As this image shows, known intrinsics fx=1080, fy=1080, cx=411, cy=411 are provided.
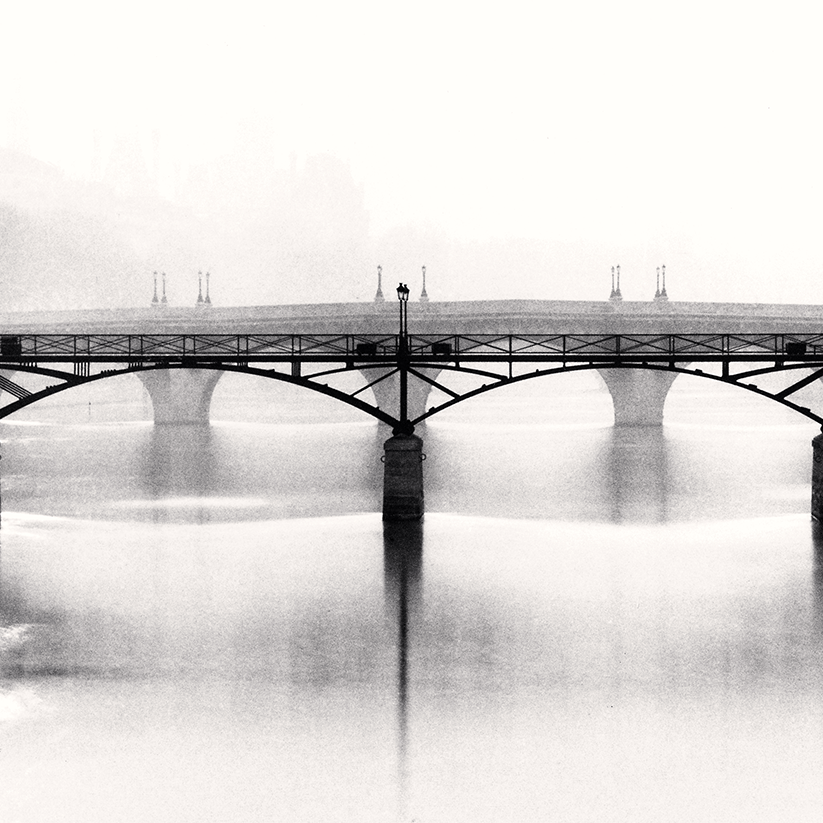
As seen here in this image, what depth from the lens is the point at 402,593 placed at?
29.4 meters

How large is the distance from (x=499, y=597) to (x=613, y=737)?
1069 centimetres

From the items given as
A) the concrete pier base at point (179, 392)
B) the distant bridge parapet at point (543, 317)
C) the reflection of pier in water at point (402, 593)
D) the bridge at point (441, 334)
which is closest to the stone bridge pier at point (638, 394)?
the bridge at point (441, 334)

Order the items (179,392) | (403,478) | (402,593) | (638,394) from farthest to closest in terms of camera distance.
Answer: (179,392)
(638,394)
(403,478)
(402,593)

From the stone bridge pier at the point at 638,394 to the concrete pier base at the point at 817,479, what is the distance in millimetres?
39249

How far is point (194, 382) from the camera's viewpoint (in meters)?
87.3

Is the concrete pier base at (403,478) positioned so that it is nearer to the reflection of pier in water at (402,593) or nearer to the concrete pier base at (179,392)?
the reflection of pier in water at (402,593)

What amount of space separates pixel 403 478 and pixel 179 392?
5359 cm

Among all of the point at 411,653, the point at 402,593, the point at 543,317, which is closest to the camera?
the point at 411,653

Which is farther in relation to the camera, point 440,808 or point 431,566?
point 431,566

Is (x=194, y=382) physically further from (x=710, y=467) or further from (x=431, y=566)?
(x=431, y=566)

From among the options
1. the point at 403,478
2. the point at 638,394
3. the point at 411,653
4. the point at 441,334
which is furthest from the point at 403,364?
the point at 638,394

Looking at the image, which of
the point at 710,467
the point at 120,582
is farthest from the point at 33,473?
the point at 710,467

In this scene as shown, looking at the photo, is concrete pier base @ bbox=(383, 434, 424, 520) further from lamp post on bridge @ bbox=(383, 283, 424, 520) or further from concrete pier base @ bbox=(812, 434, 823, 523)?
concrete pier base @ bbox=(812, 434, 823, 523)

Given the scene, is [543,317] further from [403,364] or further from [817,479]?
[403,364]
